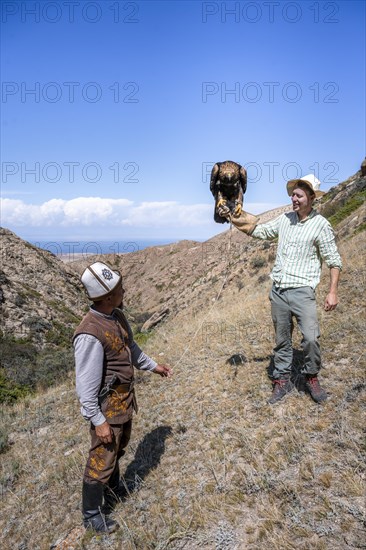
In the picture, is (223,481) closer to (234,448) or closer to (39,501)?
(234,448)

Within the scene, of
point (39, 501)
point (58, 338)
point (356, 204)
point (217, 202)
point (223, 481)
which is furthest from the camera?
point (356, 204)

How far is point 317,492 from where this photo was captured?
2.80 meters

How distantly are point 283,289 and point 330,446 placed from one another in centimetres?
150

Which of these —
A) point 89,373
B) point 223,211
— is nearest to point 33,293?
point 223,211

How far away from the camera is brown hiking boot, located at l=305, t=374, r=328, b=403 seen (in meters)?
3.93

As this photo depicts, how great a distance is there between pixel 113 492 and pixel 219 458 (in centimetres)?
99

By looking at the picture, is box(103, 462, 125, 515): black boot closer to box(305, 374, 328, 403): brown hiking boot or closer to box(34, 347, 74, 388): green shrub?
box(305, 374, 328, 403): brown hiking boot

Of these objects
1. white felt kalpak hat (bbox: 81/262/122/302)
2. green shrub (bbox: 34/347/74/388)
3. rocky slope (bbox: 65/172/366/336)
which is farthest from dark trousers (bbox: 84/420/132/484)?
green shrub (bbox: 34/347/74/388)

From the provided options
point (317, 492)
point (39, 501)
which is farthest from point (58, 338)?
point (317, 492)

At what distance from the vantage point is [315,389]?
13.0 ft

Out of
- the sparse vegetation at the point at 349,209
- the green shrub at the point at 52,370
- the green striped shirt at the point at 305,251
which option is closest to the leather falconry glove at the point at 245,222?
the green striped shirt at the point at 305,251

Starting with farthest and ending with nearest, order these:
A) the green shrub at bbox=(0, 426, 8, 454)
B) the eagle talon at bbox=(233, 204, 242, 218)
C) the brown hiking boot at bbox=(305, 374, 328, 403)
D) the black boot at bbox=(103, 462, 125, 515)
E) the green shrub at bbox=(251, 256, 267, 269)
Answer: the green shrub at bbox=(251, 256, 267, 269) → the green shrub at bbox=(0, 426, 8, 454) → the eagle talon at bbox=(233, 204, 242, 218) → the brown hiking boot at bbox=(305, 374, 328, 403) → the black boot at bbox=(103, 462, 125, 515)

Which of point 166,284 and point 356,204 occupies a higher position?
point 356,204

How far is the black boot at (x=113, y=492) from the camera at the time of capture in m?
3.32
